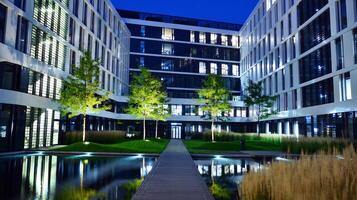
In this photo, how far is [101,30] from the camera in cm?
4294

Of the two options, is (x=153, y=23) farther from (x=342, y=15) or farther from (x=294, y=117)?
(x=342, y=15)

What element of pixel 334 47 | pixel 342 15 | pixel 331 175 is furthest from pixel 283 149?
pixel 331 175

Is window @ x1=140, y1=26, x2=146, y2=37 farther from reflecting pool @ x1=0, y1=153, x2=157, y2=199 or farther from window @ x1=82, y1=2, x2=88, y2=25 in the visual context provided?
reflecting pool @ x1=0, y1=153, x2=157, y2=199

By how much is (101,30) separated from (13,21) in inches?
837

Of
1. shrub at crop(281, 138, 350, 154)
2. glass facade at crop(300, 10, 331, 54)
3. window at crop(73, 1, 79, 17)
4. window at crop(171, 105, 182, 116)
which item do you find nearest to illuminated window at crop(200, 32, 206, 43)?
window at crop(171, 105, 182, 116)

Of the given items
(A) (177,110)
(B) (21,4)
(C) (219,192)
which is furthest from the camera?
(A) (177,110)

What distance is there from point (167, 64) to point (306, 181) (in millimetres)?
59131

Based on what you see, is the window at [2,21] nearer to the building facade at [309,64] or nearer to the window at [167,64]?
the building facade at [309,64]

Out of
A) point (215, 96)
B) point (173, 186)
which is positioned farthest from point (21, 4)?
point (173, 186)

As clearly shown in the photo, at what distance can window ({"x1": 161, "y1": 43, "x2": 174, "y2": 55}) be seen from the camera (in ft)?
208

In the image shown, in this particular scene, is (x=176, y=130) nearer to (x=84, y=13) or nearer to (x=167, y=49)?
(x=167, y=49)

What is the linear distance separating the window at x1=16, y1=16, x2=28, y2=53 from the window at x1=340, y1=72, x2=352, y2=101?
91.5 feet

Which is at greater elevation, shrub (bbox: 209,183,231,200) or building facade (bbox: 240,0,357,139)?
building facade (bbox: 240,0,357,139)

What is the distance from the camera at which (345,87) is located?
91.9 ft
